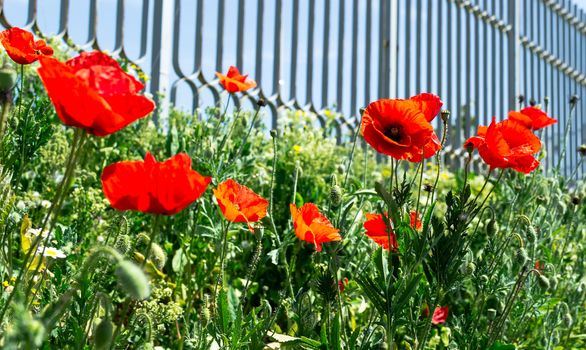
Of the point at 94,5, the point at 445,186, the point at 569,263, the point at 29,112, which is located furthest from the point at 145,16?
the point at 29,112

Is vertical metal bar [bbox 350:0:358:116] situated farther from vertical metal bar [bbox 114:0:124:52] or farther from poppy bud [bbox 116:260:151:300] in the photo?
poppy bud [bbox 116:260:151:300]

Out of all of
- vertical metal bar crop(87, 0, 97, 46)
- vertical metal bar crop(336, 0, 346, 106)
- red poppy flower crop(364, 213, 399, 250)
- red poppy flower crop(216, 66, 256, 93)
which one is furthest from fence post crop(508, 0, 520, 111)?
red poppy flower crop(364, 213, 399, 250)

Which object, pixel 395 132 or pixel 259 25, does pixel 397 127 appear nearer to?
pixel 395 132

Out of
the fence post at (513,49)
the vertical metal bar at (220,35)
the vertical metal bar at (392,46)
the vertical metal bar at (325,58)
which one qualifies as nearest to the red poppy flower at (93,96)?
the vertical metal bar at (220,35)

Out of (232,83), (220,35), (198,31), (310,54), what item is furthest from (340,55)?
(232,83)

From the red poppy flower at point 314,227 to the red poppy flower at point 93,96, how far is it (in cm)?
50

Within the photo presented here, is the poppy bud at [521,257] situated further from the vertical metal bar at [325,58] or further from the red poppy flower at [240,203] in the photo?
the vertical metal bar at [325,58]

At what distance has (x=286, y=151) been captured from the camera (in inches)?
116

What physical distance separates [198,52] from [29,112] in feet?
12.9

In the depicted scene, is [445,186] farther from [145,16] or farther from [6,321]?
[6,321]

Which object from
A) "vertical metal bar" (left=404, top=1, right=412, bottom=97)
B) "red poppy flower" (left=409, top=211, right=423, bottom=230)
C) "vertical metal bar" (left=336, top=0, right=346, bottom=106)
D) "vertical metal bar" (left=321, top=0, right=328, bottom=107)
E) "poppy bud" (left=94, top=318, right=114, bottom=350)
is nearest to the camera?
"poppy bud" (left=94, top=318, right=114, bottom=350)

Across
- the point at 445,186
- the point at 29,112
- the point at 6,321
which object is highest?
the point at 29,112

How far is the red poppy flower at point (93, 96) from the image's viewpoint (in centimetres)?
81

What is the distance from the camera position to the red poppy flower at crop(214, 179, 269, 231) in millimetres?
1339
